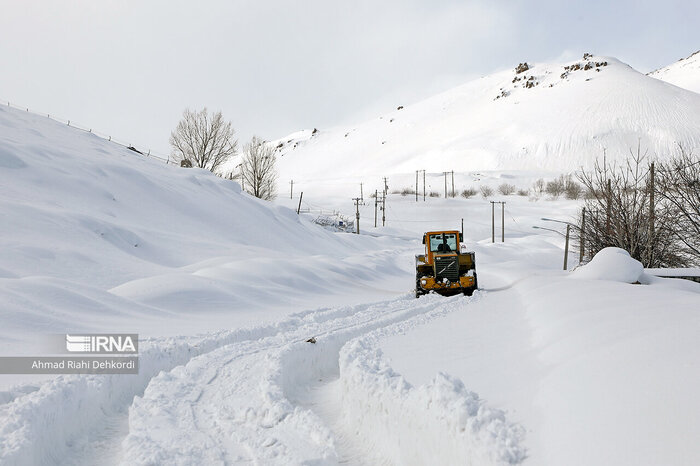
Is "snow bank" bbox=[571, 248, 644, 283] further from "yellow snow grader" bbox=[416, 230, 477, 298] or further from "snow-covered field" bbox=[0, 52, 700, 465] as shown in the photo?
"yellow snow grader" bbox=[416, 230, 477, 298]

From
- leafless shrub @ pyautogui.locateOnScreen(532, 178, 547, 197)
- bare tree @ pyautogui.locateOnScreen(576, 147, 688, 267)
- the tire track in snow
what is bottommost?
the tire track in snow

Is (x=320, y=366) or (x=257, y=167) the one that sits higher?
(x=257, y=167)

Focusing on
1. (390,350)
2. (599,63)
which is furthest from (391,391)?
(599,63)

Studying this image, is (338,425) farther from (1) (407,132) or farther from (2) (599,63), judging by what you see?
(2) (599,63)

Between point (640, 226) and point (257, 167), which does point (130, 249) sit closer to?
point (640, 226)

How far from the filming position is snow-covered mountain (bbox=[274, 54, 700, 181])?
385ft

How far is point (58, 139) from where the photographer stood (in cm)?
2836

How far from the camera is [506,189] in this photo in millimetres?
98500

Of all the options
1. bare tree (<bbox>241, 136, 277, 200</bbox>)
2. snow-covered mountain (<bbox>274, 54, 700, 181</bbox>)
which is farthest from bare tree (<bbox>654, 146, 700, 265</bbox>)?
snow-covered mountain (<bbox>274, 54, 700, 181</bbox>)

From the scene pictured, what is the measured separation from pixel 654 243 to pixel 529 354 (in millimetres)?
15272

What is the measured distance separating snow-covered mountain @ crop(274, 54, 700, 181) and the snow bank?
3570 inches

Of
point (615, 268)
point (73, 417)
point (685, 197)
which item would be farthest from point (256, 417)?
point (685, 197)

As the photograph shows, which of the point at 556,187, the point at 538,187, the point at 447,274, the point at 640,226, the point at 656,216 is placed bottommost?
the point at 447,274

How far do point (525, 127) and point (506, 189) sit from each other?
47.2 metres
